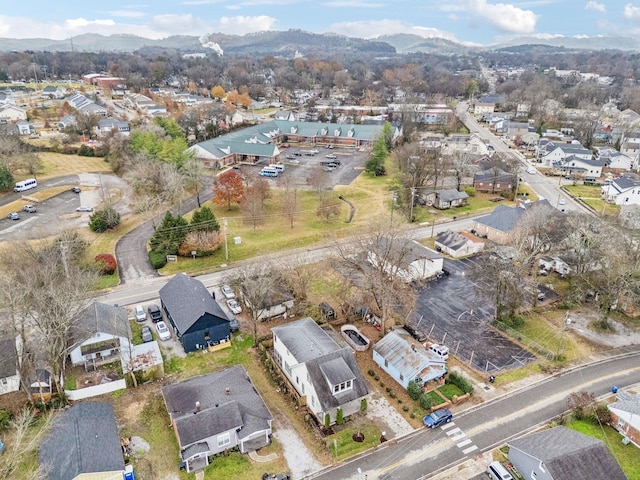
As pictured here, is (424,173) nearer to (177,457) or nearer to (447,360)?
(447,360)

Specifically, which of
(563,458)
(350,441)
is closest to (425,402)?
(350,441)

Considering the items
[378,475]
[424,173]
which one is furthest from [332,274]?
[424,173]

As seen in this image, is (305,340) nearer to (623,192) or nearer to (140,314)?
(140,314)

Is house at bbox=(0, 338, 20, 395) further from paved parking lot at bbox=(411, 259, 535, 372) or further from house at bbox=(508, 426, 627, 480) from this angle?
house at bbox=(508, 426, 627, 480)

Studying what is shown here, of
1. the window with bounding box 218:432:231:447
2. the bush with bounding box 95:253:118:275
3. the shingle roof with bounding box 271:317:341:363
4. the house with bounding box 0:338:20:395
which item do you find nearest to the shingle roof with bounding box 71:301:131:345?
the house with bounding box 0:338:20:395

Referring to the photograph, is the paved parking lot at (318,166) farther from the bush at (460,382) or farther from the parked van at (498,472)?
the parked van at (498,472)
